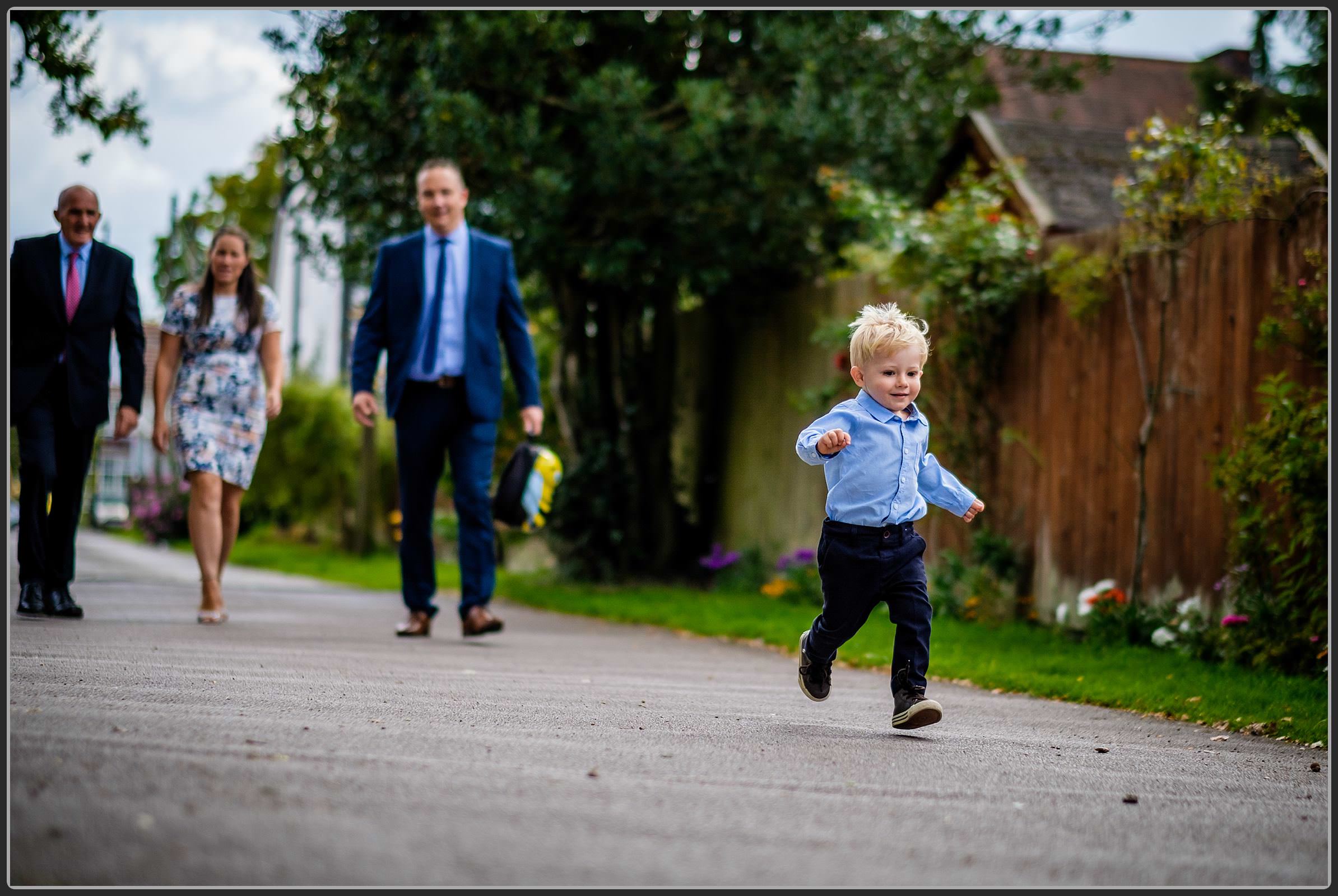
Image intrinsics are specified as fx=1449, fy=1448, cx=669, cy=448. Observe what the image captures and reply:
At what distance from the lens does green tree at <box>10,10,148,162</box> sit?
7.32 m

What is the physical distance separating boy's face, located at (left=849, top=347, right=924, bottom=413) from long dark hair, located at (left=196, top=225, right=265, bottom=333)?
385 cm

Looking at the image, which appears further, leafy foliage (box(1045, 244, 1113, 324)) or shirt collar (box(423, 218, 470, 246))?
leafy foliage (box(1045, 244, 1113, 324))

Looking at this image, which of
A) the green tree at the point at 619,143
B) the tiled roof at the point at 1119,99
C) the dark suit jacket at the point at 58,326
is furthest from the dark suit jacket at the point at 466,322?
the tiled roof at the point at 1119,99

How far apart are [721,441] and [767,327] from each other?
1357 millimetres

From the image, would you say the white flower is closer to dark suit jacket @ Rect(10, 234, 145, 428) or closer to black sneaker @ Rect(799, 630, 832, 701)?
black sneaker @ Rect(799, 630, 832, 701)

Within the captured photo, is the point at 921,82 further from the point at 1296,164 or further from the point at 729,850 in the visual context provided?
the point at 729,850

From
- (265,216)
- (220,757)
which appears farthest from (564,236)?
(265,216)

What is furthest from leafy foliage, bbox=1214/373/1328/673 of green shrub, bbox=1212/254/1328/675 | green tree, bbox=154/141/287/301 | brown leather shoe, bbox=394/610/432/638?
green tree, bbox=154/141/287/301

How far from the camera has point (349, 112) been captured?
1073 cm

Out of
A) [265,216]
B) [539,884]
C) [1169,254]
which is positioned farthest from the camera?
[265,216]

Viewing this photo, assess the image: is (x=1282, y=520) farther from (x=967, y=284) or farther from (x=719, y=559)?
(x=719, y=559)

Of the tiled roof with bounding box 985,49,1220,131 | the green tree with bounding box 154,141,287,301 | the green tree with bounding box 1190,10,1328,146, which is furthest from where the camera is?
the green tree with bounding box 154,141,287,301

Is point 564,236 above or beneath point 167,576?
above

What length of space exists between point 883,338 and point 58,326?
3.89 meters
